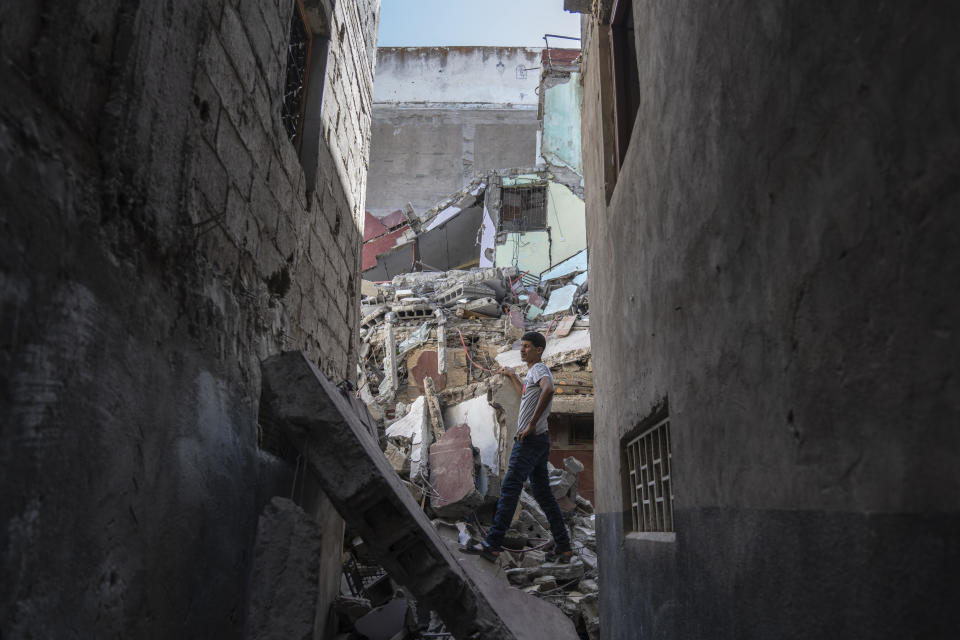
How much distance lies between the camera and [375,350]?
664 inches

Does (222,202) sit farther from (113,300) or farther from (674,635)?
(674,635)

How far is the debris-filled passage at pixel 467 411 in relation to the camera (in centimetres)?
523

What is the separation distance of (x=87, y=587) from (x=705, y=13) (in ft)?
8.09

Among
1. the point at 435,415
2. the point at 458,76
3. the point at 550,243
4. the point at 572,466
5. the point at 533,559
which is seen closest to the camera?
the point at 533,559

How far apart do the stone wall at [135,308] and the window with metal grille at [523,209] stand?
20144 millimetres

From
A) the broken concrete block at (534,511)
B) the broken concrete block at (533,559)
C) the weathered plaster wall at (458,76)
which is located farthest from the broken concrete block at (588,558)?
the weathered plaster wall at (458,76)

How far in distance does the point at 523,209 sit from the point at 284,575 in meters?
21.9

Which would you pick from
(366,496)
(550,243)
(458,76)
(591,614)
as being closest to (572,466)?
(591,614)

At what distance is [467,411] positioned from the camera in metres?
11.7

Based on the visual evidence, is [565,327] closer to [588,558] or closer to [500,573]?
[588,558]

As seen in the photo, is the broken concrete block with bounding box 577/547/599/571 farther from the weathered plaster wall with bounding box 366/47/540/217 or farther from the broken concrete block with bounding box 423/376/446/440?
the weathered plaster wall with bounding box 366/47/540/217

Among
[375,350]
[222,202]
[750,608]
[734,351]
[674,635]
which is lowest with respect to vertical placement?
[674,635]

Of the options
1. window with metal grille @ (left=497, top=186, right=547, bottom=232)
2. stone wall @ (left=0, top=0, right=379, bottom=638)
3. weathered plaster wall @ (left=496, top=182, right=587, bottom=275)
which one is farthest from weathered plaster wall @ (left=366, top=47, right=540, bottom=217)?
stone wall @ (left=0, top=0, right=379, bottom=638)

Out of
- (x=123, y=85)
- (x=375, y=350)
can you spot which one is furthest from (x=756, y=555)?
(x=375, y=350)
